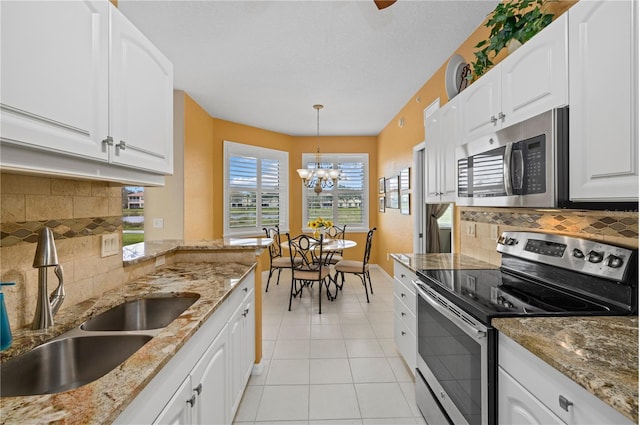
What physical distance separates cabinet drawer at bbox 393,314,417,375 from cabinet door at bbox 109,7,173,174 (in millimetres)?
1963

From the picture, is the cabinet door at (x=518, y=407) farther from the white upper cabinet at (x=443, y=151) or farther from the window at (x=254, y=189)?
the window at (x=254, y=189)

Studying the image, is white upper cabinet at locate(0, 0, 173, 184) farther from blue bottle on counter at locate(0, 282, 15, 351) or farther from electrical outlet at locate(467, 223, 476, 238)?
electrical outlet at locate(467, 223, 476, 238)

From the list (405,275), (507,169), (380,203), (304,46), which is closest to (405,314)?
(405,275)

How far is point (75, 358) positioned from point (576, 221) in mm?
2284

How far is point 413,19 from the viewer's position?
2416 mm

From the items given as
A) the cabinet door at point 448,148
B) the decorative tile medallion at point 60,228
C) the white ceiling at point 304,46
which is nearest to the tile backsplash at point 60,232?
the decorative tile medallion at point 60,228

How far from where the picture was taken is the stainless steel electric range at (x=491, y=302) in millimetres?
1216

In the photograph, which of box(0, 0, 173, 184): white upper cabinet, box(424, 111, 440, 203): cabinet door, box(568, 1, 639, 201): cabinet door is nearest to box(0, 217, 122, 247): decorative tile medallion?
box(0, 0, 173, 184): white upper cabinet

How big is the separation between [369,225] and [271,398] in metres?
4.55

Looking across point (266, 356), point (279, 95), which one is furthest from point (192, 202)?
point (266, 356)

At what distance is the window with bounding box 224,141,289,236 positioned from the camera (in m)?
5.36

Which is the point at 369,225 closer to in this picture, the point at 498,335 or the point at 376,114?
the point at 376,114

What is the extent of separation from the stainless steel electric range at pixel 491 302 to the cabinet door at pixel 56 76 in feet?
5.29

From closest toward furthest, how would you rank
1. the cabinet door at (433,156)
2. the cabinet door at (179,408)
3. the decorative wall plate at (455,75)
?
the cabinet door at (179,408) → the decorative wall plate at (455,75) → the cabinet door at (433,156)
